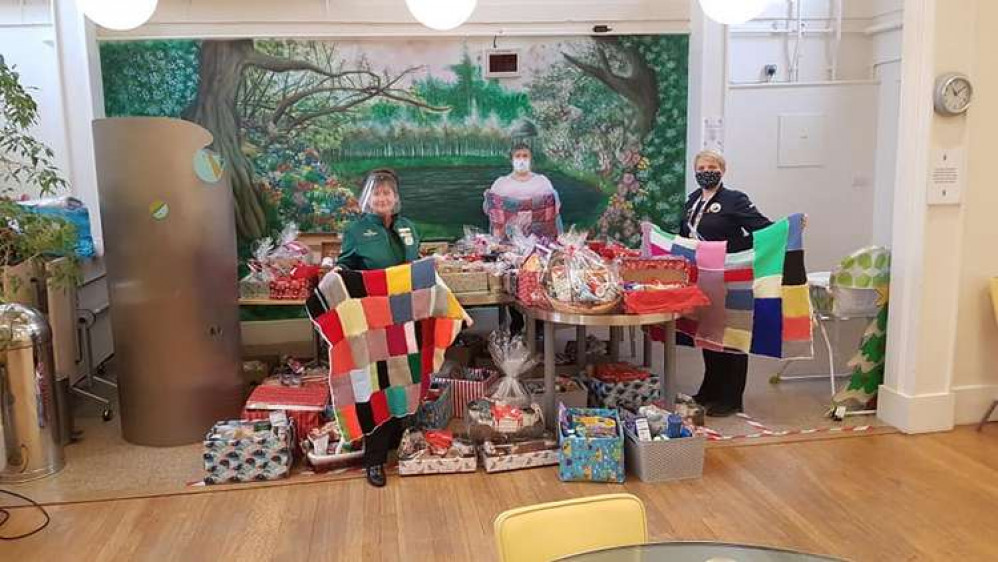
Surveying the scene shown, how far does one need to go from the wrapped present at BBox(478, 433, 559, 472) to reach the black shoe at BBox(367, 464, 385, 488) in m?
0.50

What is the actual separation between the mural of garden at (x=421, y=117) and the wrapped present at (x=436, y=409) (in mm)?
2013

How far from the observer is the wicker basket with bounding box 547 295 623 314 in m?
3.85

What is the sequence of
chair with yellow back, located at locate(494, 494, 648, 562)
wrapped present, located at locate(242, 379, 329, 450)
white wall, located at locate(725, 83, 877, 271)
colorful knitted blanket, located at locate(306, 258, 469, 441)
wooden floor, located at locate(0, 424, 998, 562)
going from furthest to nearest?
white wall, located at locate(725, 83, 877, 271) → wrapped present, located at locate(242, 379, 329, 450) → colorful knitted blanket, located at locate(306, 258, 469, 441) → wooden floor, located at locate(0, 424, 998, 562) → chair with yellow back, located at locate(494, 494, 648, 562)

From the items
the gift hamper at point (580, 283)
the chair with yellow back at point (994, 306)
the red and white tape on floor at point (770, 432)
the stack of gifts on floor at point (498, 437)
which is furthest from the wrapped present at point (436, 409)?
the chair with yellow back at point (994, 306)

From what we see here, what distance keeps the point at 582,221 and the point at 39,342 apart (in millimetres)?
4028

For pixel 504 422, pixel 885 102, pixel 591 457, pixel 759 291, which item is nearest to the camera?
pixel 591 457

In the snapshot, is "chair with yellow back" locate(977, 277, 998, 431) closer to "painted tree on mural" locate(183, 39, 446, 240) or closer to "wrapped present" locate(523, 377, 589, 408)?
"wrapped present" locate(523, 377, 589, 408)

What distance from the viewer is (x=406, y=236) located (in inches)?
162

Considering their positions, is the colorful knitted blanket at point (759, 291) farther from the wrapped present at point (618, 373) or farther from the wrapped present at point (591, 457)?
the wrapped present at point (591, 457)

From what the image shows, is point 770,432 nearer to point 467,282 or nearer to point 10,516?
point 467,282

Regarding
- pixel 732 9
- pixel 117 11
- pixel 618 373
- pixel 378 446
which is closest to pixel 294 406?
pixel 378 446

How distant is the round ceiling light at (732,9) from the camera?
4.09 metres

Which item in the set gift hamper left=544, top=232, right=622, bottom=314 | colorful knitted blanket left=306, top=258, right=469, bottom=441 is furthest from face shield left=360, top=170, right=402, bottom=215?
gift hamper left=544, top=232, right=622, bottom=314

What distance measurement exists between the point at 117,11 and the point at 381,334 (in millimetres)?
2202
